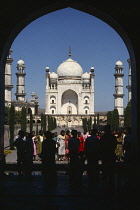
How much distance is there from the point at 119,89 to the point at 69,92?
7625mm

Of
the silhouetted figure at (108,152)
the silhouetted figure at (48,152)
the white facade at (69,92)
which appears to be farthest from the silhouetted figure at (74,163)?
the white facade at (69,92)

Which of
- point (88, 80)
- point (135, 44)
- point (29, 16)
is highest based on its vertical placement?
point (88, 80)

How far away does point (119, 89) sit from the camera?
59656 mm

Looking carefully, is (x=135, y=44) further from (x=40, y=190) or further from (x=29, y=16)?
(x=40, y=190)

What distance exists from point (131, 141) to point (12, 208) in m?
2.94

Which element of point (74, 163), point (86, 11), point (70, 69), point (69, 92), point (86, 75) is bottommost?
point (74, 163)

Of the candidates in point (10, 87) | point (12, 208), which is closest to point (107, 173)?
point (12, 208)

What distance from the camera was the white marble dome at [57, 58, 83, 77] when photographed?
196 ft

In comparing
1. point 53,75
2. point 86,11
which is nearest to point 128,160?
point 86,11

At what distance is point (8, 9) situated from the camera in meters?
6.46

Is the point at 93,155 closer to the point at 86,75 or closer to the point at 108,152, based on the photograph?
the point at 108,152

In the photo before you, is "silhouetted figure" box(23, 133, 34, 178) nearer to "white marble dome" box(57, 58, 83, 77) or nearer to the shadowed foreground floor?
the shadowed foreground floor

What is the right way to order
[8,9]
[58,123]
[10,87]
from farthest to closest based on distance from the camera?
[58,123]
[10,87]
[8,9]

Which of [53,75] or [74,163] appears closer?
[74,163]
